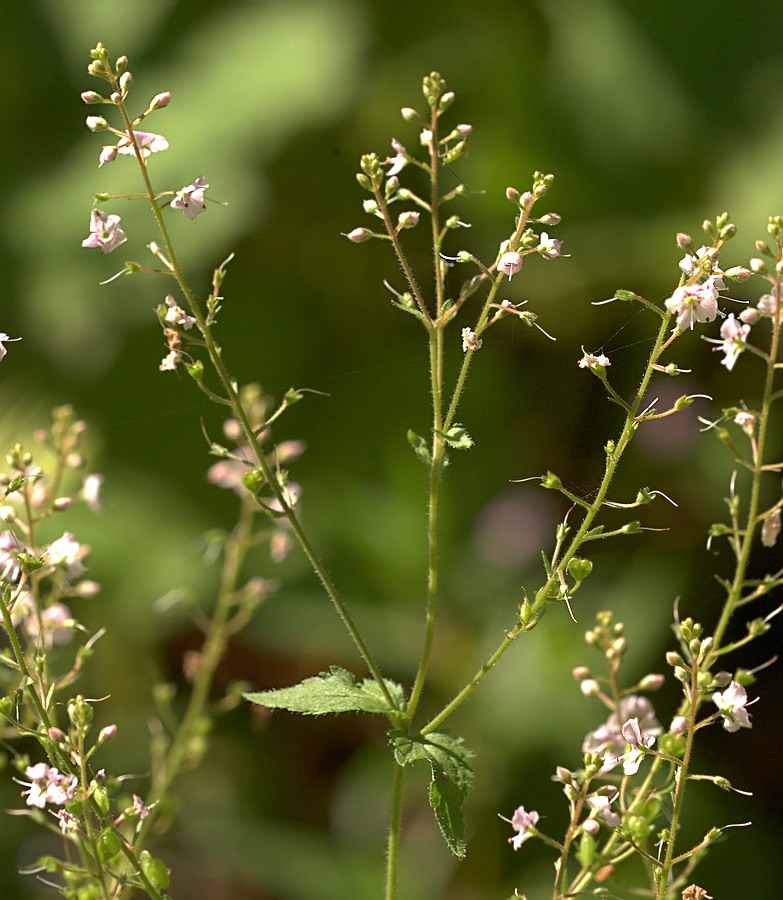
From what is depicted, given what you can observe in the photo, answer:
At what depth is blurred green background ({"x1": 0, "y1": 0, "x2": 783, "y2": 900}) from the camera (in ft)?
5.79

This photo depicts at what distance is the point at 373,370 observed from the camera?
195cm

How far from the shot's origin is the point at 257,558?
2105 millimetres

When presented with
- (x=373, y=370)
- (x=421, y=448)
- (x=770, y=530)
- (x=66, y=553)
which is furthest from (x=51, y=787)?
(x=373, y=370)

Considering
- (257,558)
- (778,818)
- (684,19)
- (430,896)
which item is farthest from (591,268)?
(430,896)

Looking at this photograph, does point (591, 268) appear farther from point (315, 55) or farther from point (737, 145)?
point (315, 55)

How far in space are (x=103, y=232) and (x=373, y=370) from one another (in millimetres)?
1384

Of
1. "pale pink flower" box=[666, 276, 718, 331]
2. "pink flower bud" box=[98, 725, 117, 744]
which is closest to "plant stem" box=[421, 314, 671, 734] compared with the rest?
"pale pink flower" box=[666, 276, 718, 331]

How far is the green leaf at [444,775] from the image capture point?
604 millimetres

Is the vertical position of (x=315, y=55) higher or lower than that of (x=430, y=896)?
higher

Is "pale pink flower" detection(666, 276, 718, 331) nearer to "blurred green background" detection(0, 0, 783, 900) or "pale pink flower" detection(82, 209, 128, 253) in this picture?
"pale pink flower" detection(82, 209, 128, 253)

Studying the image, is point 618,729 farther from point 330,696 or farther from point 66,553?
point 66,553

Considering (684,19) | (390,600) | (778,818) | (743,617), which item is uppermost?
(684,19)

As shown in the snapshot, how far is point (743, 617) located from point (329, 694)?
1.36m

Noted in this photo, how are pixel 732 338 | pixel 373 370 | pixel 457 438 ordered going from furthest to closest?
pixel 373 370
pixel 457 438
pixel 732 338
